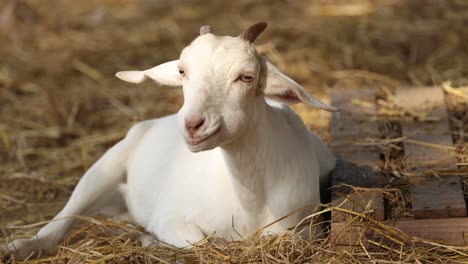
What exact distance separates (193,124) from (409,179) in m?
1.37

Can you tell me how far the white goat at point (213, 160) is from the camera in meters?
3.50

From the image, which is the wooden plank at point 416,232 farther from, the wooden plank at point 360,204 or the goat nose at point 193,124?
the goat nose at point 193,124

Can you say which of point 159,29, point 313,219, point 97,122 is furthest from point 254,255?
point 159,29

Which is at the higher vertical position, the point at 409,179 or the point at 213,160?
the point at 213,160

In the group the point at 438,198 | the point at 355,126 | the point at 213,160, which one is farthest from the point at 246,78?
the point at 355,126

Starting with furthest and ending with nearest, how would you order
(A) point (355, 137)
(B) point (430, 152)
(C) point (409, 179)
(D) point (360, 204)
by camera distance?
(A) point (355, 137) < (B) point (430, 152) < (C) point (409, 179) < (D) point (360, 204)

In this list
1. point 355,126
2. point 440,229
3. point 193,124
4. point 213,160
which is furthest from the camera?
point 355,126

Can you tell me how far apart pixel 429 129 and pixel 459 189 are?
0.82 meters

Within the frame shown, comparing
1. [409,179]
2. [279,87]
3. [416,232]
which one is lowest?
[416,232]

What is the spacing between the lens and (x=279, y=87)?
361 centimetres

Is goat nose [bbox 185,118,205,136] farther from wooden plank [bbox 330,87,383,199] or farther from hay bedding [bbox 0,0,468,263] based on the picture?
wooden plank [bbox 330,87,383,199]

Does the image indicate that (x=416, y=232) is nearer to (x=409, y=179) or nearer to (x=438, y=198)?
(x=438, y=198)

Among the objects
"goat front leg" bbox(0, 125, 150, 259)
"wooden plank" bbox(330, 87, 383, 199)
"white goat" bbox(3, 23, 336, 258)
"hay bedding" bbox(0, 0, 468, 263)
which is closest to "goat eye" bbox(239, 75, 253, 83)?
"white goat" bbox(3, 23, 336, 258)

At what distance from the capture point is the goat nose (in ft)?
11.0
